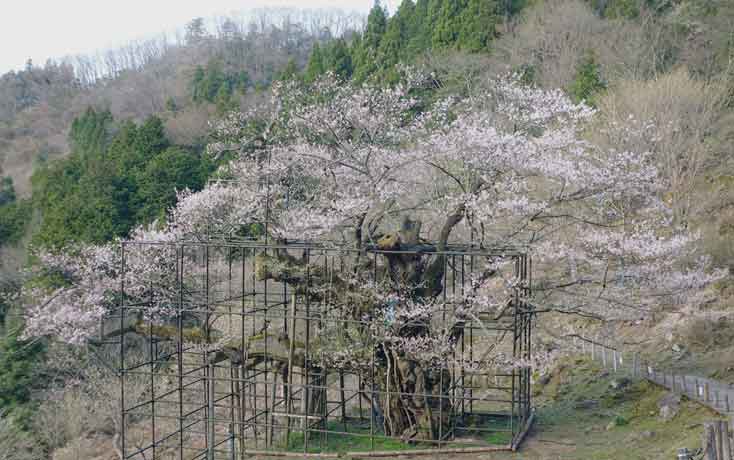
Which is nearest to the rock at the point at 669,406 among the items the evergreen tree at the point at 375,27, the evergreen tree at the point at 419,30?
the evergreen tree at the point at 419,30

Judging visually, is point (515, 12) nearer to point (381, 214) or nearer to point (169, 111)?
point (169, 111)

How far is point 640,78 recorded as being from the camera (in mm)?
20906

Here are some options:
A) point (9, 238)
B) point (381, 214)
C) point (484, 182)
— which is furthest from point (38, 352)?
point (484, 182)

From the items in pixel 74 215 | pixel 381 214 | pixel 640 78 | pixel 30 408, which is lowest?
pixel 30 408

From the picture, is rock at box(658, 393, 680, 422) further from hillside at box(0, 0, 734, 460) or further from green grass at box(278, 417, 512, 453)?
green grass at box(278, 417, 512, 453)

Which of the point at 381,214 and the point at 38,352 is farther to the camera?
the point at 38,352

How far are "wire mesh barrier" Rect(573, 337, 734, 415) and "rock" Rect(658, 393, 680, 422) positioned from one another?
202 millimetres

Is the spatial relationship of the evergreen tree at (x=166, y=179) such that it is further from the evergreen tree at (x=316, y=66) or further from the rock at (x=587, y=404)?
the rock at (x=587, y=404)

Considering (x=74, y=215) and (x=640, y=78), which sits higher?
(x=640, y=78)

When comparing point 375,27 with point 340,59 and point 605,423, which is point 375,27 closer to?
point 340,59

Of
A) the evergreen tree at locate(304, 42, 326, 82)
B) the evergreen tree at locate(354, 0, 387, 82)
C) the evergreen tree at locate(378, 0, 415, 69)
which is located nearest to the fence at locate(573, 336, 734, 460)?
the evergreen tree at locate(354, 0, 387, 82)

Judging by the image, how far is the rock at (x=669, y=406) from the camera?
1095 centimetres

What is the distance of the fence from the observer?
6.66 m

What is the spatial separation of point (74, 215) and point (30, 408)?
7.61m
